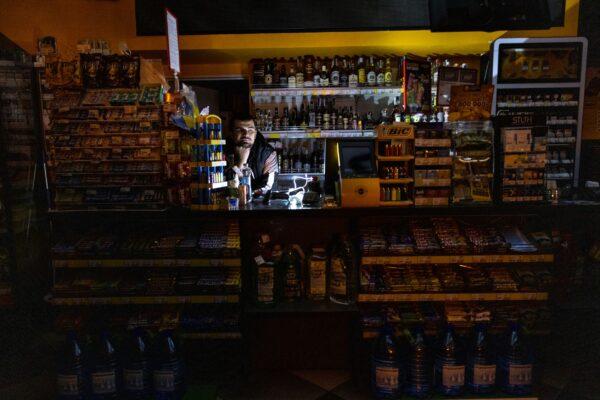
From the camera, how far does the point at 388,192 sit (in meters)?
A: 2.89

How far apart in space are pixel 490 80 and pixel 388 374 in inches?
163

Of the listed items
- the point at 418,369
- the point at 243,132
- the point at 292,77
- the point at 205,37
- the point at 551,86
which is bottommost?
the point at 418,369

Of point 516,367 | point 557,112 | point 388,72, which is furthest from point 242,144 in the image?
point 557,112

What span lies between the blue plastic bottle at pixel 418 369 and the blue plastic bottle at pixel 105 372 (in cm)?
177

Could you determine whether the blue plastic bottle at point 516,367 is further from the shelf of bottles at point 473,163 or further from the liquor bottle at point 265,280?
the liquor bottle at point 265,280

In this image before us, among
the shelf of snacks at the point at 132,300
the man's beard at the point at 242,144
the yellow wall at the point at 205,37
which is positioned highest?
the yellow wall at the point at 205,37

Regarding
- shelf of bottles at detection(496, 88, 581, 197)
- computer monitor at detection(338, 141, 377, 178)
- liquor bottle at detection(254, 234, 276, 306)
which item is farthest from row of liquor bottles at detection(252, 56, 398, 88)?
liquor bottle at detection(254, 234, 276, 306)

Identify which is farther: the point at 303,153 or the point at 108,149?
the point at 303,153

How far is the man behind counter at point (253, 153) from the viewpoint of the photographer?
417cm

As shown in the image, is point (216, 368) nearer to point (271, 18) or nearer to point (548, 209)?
point (548, 209)

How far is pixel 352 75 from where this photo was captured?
5.68 m

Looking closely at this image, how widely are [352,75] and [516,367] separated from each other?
4.02 meters

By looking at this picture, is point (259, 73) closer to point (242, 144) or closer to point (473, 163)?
point (242, 144)

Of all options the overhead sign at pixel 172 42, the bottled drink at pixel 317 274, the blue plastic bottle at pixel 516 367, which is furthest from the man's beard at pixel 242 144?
the blue plastic bottle at pixel 516 367
